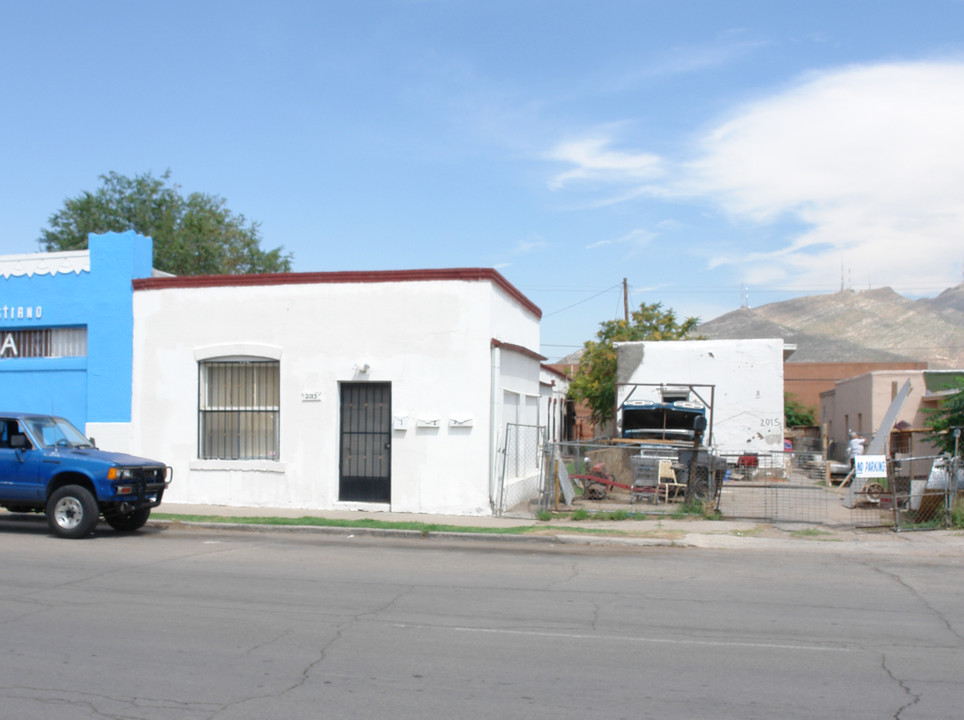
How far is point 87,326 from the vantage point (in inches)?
696

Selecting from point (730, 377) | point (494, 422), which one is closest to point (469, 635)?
point (494, 422)

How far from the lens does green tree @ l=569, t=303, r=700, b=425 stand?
34.4 m

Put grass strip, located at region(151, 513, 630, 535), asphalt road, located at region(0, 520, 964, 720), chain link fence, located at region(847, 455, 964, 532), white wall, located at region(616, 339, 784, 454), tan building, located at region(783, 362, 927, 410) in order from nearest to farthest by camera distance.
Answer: asphalt road, located at region(0, 520, 964, 720)
grass strip, located at region(151, 513, 630, 535)
chain link fence, located at region(847, 455, 964, 532)
white wall, located at region(616, 339, 784, 454)
tan building, located at region(783, 362, 927, 410)

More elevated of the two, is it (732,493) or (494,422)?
(494,422)

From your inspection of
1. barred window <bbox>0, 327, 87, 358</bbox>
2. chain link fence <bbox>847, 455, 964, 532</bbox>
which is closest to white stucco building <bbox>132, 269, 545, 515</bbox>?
barred window <bbox>0, 327, 87, 358</bbox>

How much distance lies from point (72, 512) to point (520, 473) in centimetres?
888

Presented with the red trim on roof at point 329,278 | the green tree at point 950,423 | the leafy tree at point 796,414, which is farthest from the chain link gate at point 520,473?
the leafy tree at point 796,414

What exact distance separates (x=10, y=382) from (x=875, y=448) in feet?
61.3

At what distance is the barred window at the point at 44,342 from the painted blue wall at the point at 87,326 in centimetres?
16

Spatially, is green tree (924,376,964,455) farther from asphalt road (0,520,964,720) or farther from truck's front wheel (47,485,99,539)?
truck's front wheel (47,485,99,539)

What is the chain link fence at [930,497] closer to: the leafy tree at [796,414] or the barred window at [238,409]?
the barred window at [238,409]

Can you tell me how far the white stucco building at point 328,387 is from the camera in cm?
1597

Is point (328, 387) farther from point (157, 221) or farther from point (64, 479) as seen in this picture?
point (157, 221)

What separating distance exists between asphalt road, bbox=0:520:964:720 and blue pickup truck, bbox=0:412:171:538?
88cm
